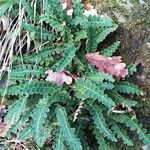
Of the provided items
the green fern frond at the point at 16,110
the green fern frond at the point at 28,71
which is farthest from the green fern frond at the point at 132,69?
the green fern frond at the point at 16,110

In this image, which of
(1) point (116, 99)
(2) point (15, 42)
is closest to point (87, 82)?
(1) point (116, 99)

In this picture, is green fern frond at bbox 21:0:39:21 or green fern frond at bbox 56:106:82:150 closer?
green fern frond at bbox 56:106:82:150

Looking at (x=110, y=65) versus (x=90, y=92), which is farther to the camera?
(x=110, y=65)

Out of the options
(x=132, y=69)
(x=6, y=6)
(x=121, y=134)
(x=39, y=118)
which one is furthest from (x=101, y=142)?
(x=6, y=6)

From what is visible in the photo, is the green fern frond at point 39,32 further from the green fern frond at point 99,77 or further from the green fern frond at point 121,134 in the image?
the green fern frond at point 121,134

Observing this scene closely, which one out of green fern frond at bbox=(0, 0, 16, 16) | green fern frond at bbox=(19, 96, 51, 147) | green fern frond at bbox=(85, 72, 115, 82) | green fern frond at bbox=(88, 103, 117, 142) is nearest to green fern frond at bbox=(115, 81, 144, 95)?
green fern frond at bbox=(85, 72, 115, 82)

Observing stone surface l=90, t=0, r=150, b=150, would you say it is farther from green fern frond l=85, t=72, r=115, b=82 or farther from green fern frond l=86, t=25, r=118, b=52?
green fern frond l=85, t=72, r=115, b=82

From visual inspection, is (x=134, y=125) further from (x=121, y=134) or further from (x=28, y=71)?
(x=28, y=71)
